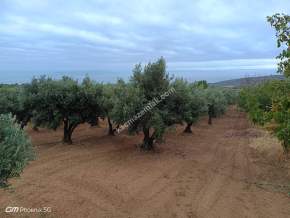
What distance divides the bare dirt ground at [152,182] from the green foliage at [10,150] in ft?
2.79

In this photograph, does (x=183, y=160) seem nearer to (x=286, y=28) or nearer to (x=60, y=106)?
(x=60, y=106)

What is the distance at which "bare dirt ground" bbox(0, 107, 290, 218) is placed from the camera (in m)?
9.50

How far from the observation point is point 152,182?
12.3 metres

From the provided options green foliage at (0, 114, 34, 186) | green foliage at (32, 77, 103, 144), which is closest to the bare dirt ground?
green foliage at (0, 114, 34, 186)

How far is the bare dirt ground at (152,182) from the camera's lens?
9500mm

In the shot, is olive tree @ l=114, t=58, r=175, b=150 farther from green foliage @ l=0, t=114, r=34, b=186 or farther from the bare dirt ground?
Result: green foliage @ l=0, t=114, r=34, b=186

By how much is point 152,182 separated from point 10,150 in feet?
24.0

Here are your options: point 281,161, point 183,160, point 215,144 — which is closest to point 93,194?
point 183,160

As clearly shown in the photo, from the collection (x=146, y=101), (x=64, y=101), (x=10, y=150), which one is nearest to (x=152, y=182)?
(x=146, y=101)

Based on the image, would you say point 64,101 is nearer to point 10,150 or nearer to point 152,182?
point 152,182

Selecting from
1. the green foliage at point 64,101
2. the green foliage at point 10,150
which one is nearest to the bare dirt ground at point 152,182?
the green foliage at point 10,150

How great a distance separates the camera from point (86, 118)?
19391 millimetres

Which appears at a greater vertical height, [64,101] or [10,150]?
[64,101]

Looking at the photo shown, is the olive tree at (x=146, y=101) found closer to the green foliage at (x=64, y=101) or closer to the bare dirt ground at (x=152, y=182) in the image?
the bare dirt ground at (x=152, y=182)
